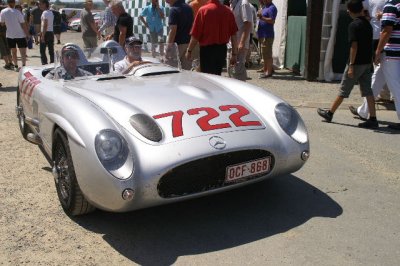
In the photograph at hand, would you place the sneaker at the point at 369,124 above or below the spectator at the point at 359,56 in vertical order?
below

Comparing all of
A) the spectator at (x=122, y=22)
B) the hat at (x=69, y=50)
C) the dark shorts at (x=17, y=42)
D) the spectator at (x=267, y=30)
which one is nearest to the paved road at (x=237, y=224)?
the hat at (x=69, y=50)

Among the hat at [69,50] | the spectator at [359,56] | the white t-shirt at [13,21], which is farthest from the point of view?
the white t-shirt at [13,21]

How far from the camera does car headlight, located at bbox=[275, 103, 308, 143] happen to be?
11.1 ft

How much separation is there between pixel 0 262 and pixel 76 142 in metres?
0.83

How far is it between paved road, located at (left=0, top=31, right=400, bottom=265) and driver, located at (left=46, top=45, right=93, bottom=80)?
34.6 inches

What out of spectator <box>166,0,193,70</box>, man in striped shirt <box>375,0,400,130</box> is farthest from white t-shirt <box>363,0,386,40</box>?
spectator <box>166,0,193,70</box>

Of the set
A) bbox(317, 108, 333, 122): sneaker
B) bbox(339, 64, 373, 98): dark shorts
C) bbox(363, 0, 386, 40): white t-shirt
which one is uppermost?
bbox(363, 0, 386, 40): white t-shirt

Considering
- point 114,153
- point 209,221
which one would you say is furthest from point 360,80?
point 114,153

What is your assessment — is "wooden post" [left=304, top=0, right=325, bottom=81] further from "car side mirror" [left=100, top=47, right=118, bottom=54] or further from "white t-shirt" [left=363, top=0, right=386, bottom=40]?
"car side mirror" [left=100, top=47, right=118, bottom=54]

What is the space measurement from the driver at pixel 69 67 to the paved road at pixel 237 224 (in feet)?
2.88

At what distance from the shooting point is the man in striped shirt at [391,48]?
5508mm

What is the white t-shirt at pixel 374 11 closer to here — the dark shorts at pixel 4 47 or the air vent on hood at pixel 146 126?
→ the air vent on hood at pixel 146 126

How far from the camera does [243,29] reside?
283 inches

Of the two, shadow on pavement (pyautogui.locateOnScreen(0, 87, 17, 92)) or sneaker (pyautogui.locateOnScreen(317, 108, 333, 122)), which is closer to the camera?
sneaker (pyautogui.locateOnScreen(317, 108, 333, 122))
